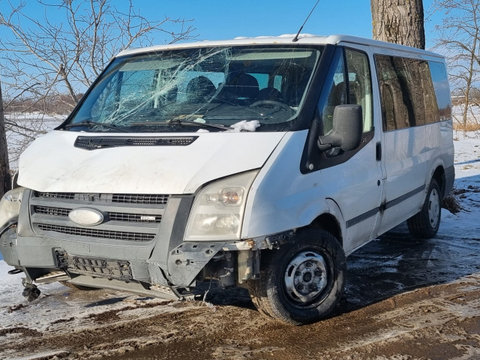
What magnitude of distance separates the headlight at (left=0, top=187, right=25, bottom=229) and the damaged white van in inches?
0.5

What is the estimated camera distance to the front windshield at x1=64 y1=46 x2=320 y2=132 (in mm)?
4070

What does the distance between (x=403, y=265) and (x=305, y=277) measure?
212cm

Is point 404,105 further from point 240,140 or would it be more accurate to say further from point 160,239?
point 160,239

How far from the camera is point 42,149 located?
416cm

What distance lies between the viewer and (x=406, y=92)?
5.66 meters

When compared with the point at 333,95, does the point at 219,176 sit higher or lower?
lower

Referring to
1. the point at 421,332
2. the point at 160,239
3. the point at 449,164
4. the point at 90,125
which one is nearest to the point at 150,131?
the point at 90,125

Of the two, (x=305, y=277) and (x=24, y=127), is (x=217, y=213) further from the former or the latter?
(x=24, y=127)

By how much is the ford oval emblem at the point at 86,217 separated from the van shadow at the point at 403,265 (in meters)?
2.13

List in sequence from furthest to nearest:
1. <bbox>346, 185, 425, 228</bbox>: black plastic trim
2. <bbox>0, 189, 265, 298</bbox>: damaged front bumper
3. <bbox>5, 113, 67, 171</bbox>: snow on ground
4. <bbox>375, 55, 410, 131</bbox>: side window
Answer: <bbox>5, 113, 67, 171</bbox>: snow on ground < <bbox>375, 55, 410, 131</bbox>: side window < <bbox>346, 185, 425, 228</bbox>: black plastic trim < <bbox>0, 189, 265, 298</bbox>: damaged front bumper

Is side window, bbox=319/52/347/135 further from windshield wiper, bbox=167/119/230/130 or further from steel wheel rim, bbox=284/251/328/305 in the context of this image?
steel wheel rim, bbox=284/251/328/305

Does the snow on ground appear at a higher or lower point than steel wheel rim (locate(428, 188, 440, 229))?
higher

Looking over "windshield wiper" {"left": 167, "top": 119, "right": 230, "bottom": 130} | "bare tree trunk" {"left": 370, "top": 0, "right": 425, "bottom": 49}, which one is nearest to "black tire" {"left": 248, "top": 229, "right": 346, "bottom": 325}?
"windshield wiper" {"left": 167, "top": 119, "right": 230, "bottom": 130}

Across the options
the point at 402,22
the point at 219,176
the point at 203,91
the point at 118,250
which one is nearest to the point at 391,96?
the point at 203,91
